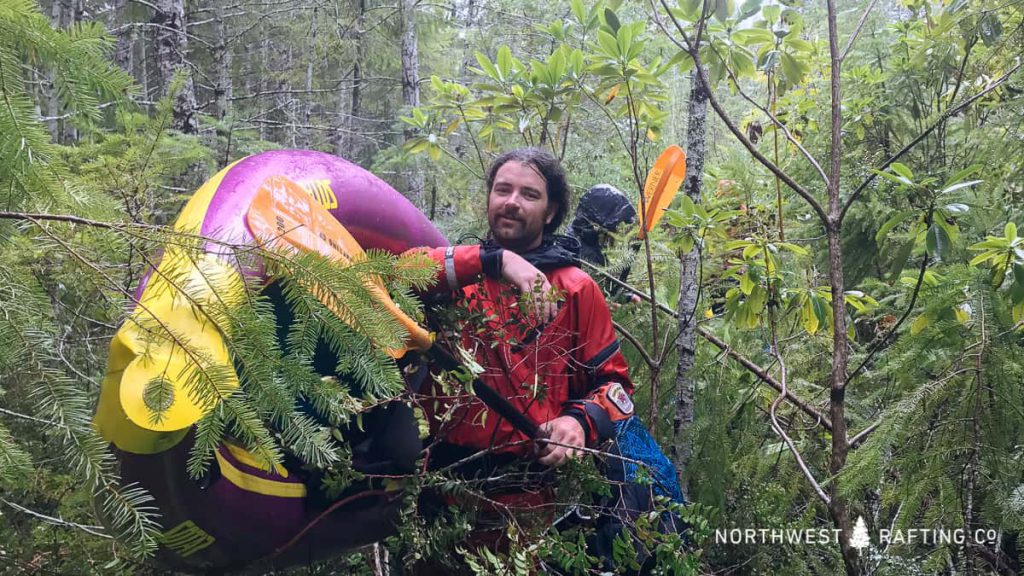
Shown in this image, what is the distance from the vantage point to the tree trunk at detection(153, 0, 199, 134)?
6.55 m

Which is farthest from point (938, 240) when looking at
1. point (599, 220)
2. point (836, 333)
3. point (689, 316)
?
point (599, 220)

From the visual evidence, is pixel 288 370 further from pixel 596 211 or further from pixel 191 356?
pixel 596 211

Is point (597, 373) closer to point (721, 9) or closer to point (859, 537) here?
point (859, 537)

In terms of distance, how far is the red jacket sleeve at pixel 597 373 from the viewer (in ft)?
8.00

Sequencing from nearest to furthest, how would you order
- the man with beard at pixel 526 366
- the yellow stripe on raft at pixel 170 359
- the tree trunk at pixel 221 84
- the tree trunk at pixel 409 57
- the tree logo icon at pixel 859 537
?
the yellow stripe on raft at pixel 170 359
the man with beard at pixel 526 366
the tree logo icon at pixel 859 537
the tree trunk at pixel 221 84
the tree trunk at pixel 409 57

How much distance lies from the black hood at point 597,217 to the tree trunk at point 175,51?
14.4 feet

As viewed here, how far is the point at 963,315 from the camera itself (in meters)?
2.47

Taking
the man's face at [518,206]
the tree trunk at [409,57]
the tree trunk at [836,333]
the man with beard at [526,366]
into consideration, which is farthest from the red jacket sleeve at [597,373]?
the tree trunk at [409,57]

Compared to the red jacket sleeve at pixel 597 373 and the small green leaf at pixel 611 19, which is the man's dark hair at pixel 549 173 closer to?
the red jacket sleeve at pixel 597 373

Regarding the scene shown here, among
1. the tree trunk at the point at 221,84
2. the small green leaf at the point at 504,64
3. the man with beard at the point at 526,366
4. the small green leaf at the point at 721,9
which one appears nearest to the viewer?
the man with beard at the point at 526,366

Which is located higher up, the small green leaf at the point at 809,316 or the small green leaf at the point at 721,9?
the small green leaf at the point at 721,9

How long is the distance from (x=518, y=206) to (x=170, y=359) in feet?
5.29

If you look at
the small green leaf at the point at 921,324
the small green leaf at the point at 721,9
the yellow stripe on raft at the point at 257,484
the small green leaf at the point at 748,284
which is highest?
the small green leaf at the point at 721,9

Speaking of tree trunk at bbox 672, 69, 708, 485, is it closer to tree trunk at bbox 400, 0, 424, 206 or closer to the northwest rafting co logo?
the northwest rafting co logo
